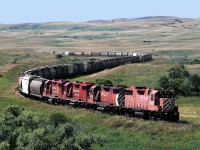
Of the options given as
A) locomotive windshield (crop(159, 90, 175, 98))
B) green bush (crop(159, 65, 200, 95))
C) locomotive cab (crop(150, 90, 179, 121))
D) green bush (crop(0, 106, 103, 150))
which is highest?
green bush (crop(0, 106, 103, 150))

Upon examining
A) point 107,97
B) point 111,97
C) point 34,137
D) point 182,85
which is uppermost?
point 34,137

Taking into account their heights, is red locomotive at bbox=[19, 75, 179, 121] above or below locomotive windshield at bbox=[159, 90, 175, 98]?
below

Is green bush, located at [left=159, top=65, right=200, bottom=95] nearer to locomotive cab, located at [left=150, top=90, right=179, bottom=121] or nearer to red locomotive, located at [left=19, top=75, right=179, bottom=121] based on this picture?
red locomotive, located at [left=19, top=75, right=179, bottom=121]

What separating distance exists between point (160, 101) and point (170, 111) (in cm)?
143

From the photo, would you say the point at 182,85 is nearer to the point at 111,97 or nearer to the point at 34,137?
the point at 111,97

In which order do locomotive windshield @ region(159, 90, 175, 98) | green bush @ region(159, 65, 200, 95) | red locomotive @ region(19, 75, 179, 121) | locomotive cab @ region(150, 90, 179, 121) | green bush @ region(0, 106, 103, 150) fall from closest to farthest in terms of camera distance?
green bush @ region(0, 106, 103, 150) < locomotive cab @ region(150, 90, 179, 121) < red locomotive @ region(19, 75, 179, 121) < locomotive windshield @ region(159, 90, 175, 98) < green bush @ region(159, 65, 200, 95)

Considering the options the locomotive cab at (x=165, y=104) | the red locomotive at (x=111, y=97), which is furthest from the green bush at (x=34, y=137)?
the red locomotive at (x=111, y=97)

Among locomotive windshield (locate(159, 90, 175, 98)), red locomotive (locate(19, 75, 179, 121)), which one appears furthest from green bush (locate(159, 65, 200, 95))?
locomotive windshield (locate(159, 90, 175, 98))

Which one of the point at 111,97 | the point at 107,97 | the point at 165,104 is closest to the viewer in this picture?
the point at 165,104

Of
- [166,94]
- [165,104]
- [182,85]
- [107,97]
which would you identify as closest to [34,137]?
[165,104]

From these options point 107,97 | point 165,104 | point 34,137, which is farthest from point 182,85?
point 34,137

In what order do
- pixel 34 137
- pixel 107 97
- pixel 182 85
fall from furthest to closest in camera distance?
1. pixel 182 85
2. pixel 107 97
3. pixel 34 137

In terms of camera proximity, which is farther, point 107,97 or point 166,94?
point 107,97

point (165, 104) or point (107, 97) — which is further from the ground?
point (165, 104)
